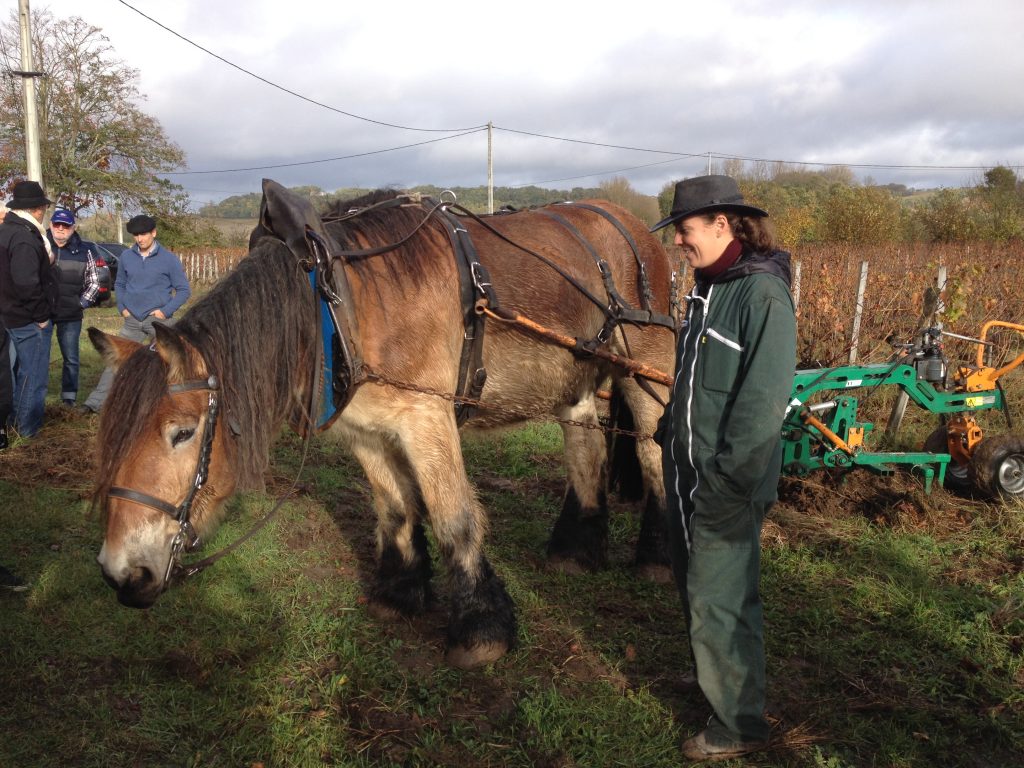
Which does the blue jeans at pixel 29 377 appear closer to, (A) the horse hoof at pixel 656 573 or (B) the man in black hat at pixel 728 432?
(A) the horse hoof at pixel 656 573

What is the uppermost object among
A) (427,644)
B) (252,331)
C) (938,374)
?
(252,331)

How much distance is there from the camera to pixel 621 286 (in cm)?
412

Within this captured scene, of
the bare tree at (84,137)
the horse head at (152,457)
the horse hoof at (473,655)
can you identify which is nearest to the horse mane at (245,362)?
the horse head at (152,457)

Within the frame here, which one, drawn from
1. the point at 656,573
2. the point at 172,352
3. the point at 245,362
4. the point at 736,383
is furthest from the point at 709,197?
the point at 656,573

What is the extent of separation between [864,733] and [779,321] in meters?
1.68

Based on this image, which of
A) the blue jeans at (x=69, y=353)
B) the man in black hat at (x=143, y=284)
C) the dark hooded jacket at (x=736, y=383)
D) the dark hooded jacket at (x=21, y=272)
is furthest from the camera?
the blue jeans at (x=69, y=353)

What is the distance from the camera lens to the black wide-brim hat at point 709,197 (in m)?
2.42

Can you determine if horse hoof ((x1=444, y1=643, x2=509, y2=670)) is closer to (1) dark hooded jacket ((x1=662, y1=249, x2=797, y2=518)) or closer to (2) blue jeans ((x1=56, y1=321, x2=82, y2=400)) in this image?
(1) dark hooded jacket ((x1=662, y1=249, x2=797, y2=518))

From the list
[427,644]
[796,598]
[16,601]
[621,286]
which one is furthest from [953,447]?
[16,601]

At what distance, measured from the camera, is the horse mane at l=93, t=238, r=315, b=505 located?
96.0 inches

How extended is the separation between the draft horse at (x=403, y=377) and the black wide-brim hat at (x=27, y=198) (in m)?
4.25

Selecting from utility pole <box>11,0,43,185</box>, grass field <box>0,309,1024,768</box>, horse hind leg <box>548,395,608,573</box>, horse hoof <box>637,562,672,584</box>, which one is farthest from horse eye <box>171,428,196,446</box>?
utility pole <box>11,0,43,185</box>

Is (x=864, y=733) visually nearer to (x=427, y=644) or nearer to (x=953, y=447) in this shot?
(x=427, y=644)

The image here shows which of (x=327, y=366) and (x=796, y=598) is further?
(x=796, y=598)
